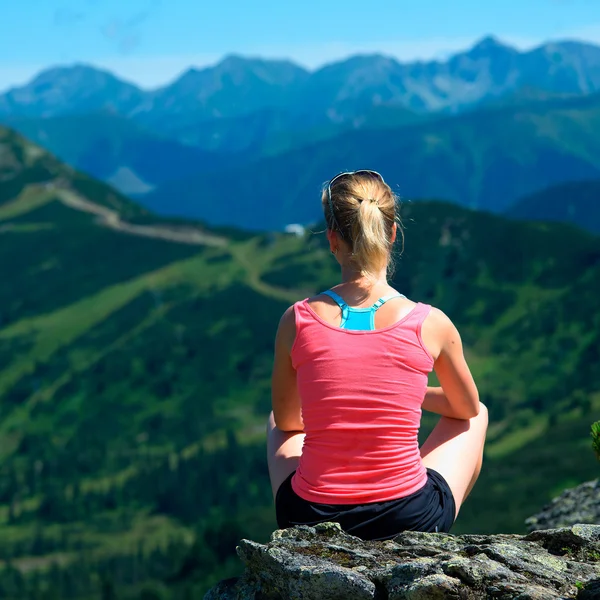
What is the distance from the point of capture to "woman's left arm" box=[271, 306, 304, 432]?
1396cm

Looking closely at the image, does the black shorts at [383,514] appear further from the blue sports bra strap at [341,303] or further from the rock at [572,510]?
the rock at [572,510]

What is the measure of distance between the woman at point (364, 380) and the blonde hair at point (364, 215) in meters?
0.02

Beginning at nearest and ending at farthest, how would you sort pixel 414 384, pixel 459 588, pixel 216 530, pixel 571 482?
pixel 459 588 → pixel 414 384 → pixel 571 482 → pixel 216 530

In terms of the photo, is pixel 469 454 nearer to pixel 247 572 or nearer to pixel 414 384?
pixel 414 384

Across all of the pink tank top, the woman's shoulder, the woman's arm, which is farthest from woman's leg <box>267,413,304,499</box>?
the woman's shoulder

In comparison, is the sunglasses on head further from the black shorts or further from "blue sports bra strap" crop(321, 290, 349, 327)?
the black shorts

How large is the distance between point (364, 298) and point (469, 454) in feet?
10.9

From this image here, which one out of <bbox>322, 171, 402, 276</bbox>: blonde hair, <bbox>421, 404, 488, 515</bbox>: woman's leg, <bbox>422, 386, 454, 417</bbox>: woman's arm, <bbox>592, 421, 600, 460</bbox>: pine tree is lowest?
<bbox>421, 404, 488, 515</bbox>: woman's leg

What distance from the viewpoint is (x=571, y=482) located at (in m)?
128

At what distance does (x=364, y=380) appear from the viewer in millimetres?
13383

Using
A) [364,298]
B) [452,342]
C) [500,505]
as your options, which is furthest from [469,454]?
[500,505]

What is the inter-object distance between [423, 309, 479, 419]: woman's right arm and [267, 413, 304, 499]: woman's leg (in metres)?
2.20

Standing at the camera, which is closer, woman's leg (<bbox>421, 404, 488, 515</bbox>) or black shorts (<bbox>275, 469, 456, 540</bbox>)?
black shorts (<bbox>275, 469, 456, 540</bbox>)

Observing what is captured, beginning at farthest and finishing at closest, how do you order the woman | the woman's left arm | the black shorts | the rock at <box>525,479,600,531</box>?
the rock at <box>525,479,600,531</box>
the woman's left arm
the woman
the black shorts
